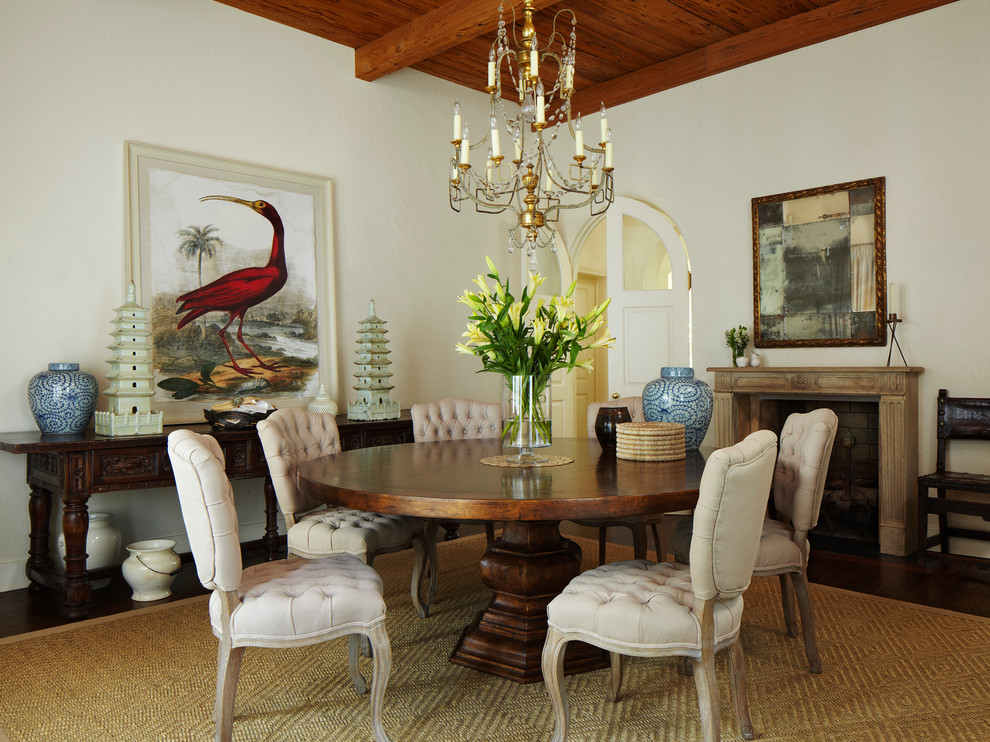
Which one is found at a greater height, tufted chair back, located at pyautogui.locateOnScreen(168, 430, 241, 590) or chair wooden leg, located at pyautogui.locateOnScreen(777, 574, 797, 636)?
tufted chair back, located at pyautogui.locateOnScreen(168, 430, 241, 590)

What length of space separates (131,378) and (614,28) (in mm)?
3823

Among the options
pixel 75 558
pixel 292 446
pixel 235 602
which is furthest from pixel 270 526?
pixel 235 602

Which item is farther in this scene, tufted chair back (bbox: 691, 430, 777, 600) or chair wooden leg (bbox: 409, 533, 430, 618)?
chair wooden leg (bbox: 409, 533, 430, 618)

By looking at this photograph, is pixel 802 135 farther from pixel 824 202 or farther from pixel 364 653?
pixel 364 653

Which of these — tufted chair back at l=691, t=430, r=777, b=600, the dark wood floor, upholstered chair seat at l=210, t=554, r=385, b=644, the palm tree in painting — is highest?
the palm tree in painting

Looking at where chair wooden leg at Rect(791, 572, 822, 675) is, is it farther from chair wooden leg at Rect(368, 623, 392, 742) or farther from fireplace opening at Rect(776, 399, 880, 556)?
fireplace opening at Rect(776, 399, 880, 556)

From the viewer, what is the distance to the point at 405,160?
5566 mm

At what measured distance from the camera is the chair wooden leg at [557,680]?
2.02 meters

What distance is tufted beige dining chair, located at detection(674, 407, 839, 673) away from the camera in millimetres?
2508

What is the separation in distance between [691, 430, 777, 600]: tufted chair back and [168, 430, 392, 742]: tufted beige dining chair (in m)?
0.90

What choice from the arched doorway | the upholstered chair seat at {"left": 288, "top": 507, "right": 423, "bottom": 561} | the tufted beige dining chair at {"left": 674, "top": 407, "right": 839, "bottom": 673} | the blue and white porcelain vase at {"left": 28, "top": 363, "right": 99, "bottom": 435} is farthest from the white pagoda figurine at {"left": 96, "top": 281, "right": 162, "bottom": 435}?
the arched doorway

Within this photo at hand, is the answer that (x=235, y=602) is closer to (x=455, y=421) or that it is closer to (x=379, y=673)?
(x=379, y=673)

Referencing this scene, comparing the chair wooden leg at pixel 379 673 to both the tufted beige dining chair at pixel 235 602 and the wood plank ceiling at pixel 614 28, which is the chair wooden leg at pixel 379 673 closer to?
the tufted beige dining chair at pixel 235 602

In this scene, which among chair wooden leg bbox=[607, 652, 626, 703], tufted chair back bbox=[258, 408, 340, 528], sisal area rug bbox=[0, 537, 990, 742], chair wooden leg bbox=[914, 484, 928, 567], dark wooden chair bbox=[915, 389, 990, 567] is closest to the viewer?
sisal area rug bbox=[0, 537, 990, 742]
